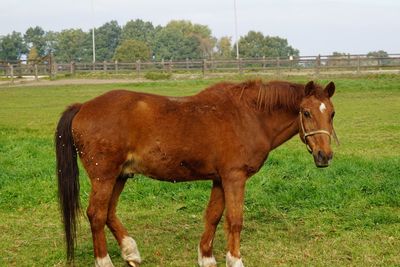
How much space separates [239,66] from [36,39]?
253 ft

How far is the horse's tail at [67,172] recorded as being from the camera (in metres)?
5.93

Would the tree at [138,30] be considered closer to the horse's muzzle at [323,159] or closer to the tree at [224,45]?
the tree at [224,45]

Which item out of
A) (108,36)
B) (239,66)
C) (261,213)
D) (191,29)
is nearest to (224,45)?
(191,29)

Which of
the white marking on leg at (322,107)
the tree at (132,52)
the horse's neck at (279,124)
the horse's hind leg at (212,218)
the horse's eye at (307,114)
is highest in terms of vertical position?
the tree at (132,52)

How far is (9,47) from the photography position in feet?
294

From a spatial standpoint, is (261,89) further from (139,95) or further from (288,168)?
(288,168)

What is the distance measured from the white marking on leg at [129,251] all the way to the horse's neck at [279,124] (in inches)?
70.7

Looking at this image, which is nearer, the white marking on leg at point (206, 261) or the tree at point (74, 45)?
the white marking on leg at point (206, 261)

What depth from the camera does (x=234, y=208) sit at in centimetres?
571

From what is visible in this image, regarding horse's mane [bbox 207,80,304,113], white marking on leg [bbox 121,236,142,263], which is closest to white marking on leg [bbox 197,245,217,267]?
white marking on leg [bbox 121,236,142,263]

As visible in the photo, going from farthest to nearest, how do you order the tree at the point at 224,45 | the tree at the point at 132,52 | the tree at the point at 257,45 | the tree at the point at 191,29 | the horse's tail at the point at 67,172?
the tree at the point at 191,29, the tree at the point at 224,45, the tree at the point at 257,45, the tree at the point at 132,52, the horse's tail at the point at 67,172

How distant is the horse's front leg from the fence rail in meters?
35.0

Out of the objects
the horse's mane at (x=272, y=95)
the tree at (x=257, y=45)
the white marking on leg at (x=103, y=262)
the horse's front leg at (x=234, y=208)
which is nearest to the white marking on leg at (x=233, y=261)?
the horse's front leg at (x=234, y=208)

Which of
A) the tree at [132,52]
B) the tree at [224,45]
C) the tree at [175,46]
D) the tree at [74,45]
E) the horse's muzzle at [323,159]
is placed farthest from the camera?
the tree at [224,45]
